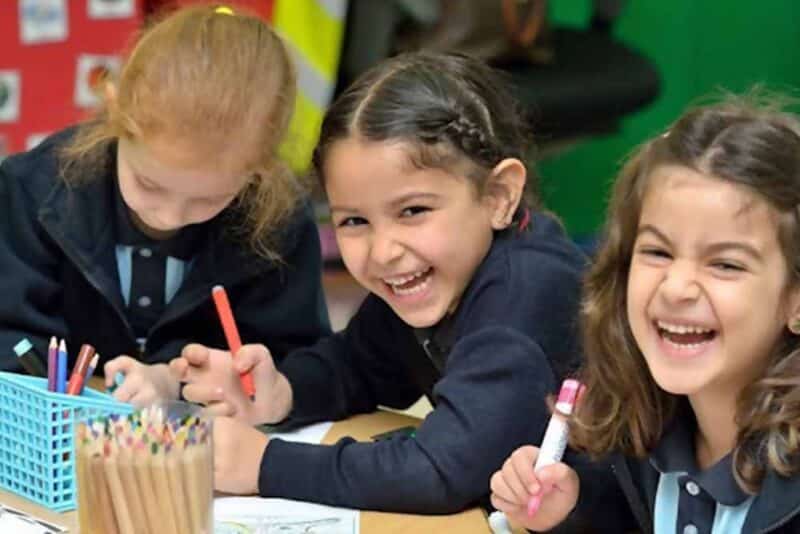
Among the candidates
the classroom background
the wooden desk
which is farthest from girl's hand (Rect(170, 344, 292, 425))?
the classroom background

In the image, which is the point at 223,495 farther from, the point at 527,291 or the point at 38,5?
the point at 38,5

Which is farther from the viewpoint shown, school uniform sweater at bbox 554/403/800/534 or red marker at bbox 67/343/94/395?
red marker at bbox 67/343/94/395

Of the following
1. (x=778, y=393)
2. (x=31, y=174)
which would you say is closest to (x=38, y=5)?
(x=31, y=174)

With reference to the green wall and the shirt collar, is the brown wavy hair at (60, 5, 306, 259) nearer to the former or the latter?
the shirt collar

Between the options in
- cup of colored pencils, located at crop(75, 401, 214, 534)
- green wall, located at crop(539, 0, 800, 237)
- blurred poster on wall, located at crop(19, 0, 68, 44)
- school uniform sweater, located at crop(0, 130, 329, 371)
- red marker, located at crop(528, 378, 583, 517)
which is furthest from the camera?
green wall, located at crop(539, 0, 800, 237)

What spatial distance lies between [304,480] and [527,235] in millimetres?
337

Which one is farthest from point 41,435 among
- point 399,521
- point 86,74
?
point 86,74

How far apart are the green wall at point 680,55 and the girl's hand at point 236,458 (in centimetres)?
253

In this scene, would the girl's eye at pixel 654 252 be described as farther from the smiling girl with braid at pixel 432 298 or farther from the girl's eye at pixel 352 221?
the girl's eye at pixel 352 221

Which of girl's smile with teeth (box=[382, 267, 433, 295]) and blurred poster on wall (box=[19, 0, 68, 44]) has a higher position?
girl's smile with teeth (box=[382, 267, 433, 295])

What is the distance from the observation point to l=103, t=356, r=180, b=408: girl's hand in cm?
138

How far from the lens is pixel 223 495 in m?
1.30

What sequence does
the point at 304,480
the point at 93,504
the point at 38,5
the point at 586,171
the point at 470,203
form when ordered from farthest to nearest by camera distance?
1. the point at 586,171
2. the point at 38,5
3. the point at 470,203
4. the point at 304,480
5. the point at 93,504

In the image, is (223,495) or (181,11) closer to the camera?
(223,495)
